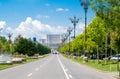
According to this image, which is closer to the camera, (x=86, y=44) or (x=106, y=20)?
(x=106, y=20)

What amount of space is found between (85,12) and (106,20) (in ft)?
135

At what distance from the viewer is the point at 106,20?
23938mm

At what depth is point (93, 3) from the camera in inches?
988

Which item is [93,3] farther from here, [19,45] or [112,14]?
[19,45]

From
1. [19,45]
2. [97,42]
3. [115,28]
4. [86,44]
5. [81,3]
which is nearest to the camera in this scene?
[115,28]

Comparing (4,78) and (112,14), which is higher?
(112,14)

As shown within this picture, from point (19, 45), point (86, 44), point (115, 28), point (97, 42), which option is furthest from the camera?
point (19, 45)

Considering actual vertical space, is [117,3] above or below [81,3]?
below

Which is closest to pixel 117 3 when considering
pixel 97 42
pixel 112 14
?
pixel 112 14

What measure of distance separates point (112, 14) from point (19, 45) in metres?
105

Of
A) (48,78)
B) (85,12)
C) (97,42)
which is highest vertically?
(85,12)

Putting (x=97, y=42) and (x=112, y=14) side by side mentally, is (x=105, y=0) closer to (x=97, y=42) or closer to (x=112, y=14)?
(x=112, y=14)

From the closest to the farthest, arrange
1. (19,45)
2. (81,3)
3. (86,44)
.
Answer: (81,3) < (86,44) < (19,45)

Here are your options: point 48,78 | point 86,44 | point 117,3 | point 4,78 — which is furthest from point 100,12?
point 86,44
